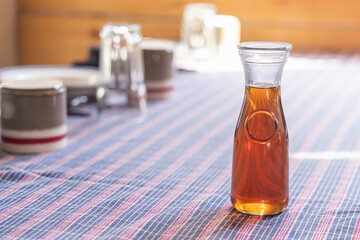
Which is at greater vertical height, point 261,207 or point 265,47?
point 265,47

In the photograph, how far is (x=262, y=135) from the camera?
642 millimetres

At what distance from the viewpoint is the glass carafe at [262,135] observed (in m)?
0.63

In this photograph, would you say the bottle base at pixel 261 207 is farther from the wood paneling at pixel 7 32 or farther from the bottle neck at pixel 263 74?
the wood paneling at pixel 7 32

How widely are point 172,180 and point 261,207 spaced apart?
18 centimetres

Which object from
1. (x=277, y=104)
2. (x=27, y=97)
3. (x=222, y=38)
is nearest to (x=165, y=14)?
(x=222, y=38)

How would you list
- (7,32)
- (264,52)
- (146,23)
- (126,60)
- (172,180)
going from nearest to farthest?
(264,52), (172,180), (126,60), (146,23), (7,32)

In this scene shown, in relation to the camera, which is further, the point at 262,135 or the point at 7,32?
the point at 7,32

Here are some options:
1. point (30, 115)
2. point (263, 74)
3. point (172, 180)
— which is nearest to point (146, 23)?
point (30, 115)

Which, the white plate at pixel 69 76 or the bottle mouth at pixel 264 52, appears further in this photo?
the white plate at pixel 69 76

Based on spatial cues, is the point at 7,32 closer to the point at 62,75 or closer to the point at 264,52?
the point at 62,75

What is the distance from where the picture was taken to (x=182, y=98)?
140 centimetres

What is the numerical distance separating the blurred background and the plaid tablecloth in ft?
3.54

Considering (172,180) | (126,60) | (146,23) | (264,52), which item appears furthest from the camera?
(146,23)

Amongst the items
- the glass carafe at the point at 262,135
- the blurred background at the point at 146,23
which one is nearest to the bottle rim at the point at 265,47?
the glass carafe at the point at 262,135
